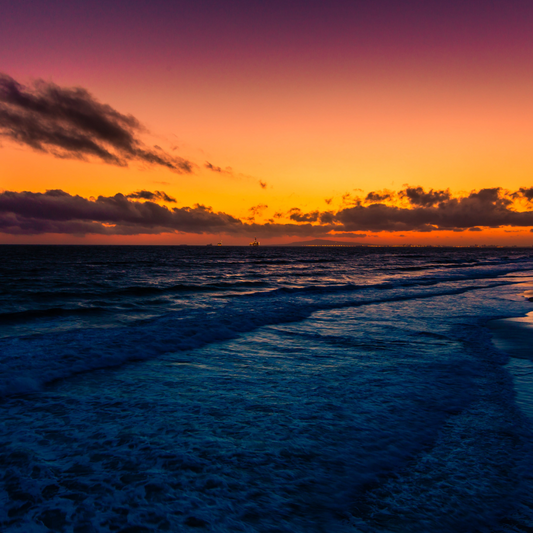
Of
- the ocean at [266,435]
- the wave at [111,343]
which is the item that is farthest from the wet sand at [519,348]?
the wave at [111,343]

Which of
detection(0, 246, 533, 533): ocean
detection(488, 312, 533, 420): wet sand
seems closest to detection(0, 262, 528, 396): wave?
detection(0, 246, 533, 533): ocean

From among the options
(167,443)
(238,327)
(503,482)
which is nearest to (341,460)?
(503,482)

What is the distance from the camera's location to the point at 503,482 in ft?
12.2

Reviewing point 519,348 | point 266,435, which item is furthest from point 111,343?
point 519,348

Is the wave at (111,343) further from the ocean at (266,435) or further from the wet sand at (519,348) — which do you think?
the wet sand at (519,348)

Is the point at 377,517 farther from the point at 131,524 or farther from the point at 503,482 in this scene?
the point at 131,524

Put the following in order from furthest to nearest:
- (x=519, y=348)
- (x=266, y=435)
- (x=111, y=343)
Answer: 1. (x=111, y=343)
2. (x=519, y=348)
3. (x=266, y=435)

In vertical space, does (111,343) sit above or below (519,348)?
above

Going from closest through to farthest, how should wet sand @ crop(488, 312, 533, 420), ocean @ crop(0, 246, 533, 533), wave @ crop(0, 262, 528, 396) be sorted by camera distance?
ocean @ crop(0, 246, 533, 533)
wet sand @ crop(488, 312, 533, 420)
wave @ crop(0, 262, 528, 396)

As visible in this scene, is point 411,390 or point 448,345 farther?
point 448,345

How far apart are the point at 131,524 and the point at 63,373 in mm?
5606

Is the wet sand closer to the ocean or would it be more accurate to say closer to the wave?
the ocean

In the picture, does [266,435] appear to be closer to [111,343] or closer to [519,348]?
[111,343]

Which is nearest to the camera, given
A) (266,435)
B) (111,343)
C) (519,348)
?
(266,435)
